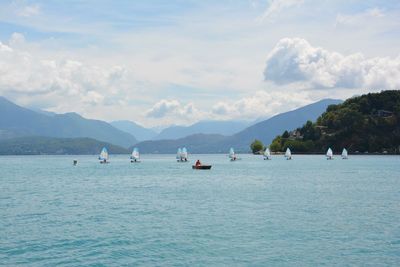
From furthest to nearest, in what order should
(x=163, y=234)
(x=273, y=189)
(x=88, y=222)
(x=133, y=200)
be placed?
(x=273, y=189)
(x=133, y=200)
(x=88, y=222)
(x=163, y=234)

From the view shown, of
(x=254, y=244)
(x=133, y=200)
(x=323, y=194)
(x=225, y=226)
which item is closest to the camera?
(x=254, y=244)

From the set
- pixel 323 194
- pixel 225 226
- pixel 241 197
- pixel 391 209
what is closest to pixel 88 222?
pixel 225 226

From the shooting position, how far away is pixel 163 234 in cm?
4794

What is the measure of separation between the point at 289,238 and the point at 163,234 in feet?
38.5

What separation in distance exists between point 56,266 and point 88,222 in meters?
19.4

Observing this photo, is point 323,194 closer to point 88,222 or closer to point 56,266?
point 88,222

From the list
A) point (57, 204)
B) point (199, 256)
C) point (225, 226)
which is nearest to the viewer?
point (199, 256)

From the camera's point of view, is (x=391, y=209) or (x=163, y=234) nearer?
(x=163, y=234)

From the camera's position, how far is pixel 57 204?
240 ft

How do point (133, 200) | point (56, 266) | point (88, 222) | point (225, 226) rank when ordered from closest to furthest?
point (56, 266), point (225, 226), point (88, 222), point (133, 200)

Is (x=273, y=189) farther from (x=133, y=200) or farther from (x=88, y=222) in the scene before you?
(x=88, y=222)

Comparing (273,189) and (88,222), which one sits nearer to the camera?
(88,222)

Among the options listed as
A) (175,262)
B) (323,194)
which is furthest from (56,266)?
(323,194)

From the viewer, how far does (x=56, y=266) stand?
36031 millimetres
